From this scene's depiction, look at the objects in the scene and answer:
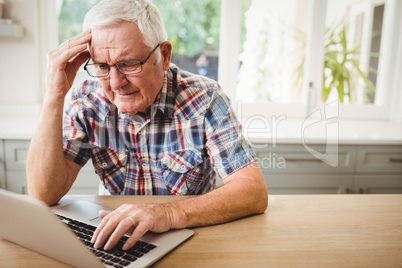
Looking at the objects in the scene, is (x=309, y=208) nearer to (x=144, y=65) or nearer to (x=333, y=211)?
(x=333, y=211)

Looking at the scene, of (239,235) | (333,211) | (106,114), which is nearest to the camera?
(239,235)

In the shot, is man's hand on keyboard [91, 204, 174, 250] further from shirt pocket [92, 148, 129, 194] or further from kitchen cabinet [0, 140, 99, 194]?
kitchen cabinet [0, 140, 99, 194]

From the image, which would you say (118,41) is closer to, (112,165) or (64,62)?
(64,62)

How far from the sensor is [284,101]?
9.41 ft

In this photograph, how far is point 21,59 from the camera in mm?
2508

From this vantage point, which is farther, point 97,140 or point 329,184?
point 329,184

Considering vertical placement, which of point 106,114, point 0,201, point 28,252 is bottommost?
point 28,252

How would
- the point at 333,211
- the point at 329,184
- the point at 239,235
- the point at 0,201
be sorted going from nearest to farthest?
the point at 0,201 → the point at 239,235 → the point at 333,211 → the point at 329,184

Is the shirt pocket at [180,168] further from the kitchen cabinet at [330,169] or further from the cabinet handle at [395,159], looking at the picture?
the cabinet handle at [395,159]

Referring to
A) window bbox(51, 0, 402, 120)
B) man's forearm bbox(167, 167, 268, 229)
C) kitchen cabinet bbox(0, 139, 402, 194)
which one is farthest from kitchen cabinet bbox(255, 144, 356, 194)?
man's forearm bbox(167, 167, 268, 229)

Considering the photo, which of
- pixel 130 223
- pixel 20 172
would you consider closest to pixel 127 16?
pixel 130 223

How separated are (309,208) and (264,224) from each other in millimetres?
197

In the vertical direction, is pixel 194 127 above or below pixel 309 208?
above

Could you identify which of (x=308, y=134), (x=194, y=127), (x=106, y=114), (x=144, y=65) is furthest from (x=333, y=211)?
(x=308, y=134)
